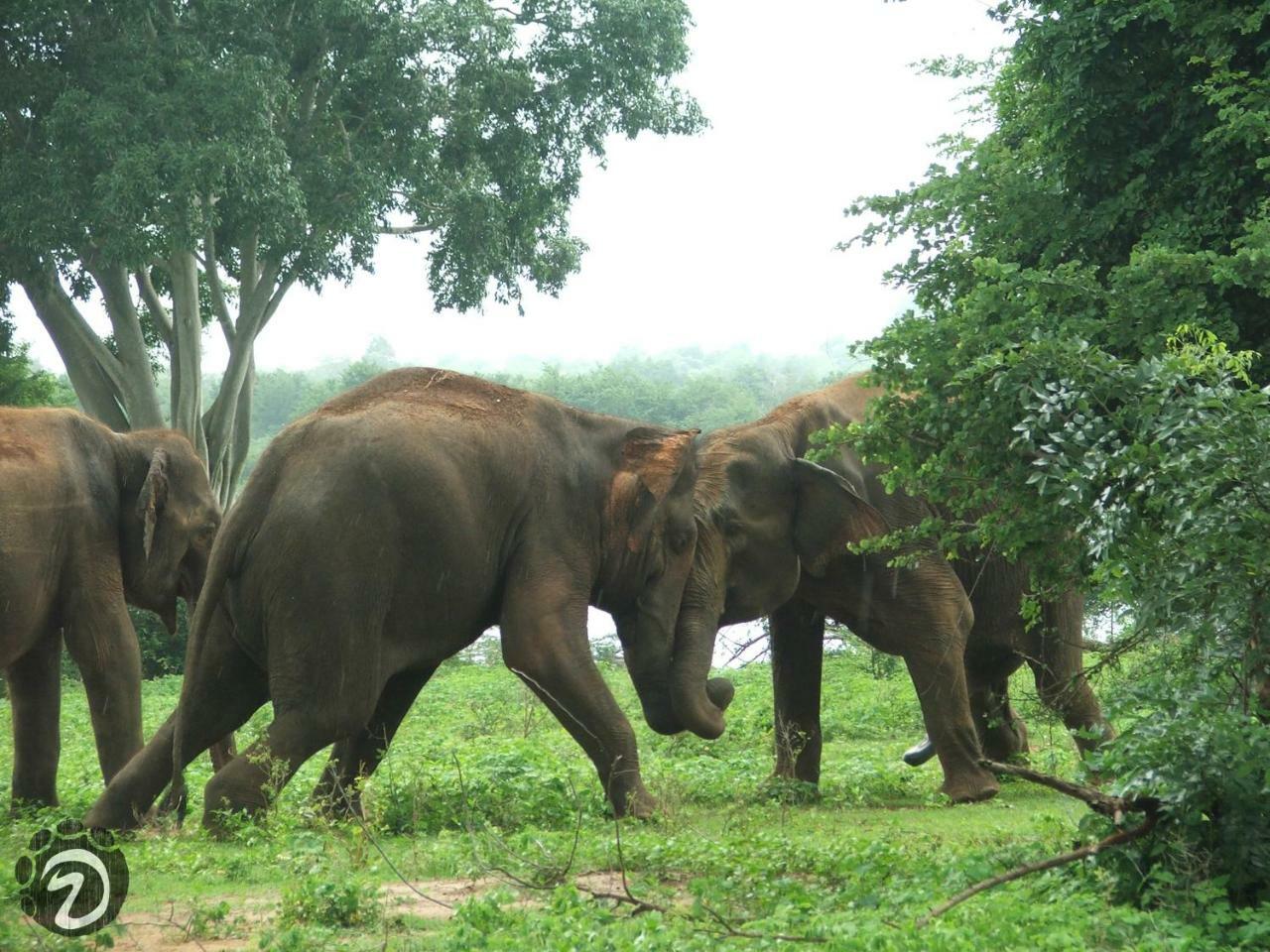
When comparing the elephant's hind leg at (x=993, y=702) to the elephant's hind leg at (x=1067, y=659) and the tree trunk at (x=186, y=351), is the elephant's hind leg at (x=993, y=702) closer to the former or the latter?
the elephant's hind leg at (x=1067, y=659)

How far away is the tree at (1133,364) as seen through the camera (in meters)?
6.18

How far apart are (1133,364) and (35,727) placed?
7281 mm

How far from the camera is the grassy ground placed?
5.70 metres

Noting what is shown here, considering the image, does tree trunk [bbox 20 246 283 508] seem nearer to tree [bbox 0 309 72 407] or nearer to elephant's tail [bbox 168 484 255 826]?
tree [bbox 0 309 72 407]

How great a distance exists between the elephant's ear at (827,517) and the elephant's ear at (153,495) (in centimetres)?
428

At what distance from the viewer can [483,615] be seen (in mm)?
9758

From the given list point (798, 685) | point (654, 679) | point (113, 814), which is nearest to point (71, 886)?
point (113, 814)

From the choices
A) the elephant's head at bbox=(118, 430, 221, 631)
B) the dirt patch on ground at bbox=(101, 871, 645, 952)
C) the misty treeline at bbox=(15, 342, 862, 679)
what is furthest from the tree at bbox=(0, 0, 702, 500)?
the dirt patch on ground at bbox=(101, 871, 645, 952)

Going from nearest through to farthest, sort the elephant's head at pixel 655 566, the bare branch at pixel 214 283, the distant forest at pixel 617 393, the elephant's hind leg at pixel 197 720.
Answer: the elephant's hind leg at pixel 197 720, the elephant's head at pixel 655 566, the bare branch at pixel 214 283, the distant forest at pixel 617 393

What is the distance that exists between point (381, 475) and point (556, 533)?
1.37 meters

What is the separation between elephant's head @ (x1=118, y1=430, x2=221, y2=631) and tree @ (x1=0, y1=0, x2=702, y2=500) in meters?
10.0

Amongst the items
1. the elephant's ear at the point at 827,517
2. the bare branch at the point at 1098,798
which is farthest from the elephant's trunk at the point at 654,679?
the bare branch at the point at 1098,798

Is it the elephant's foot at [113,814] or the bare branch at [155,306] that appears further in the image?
the bare branch at [155,306]

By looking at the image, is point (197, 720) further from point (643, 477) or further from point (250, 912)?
point (643, 477)
